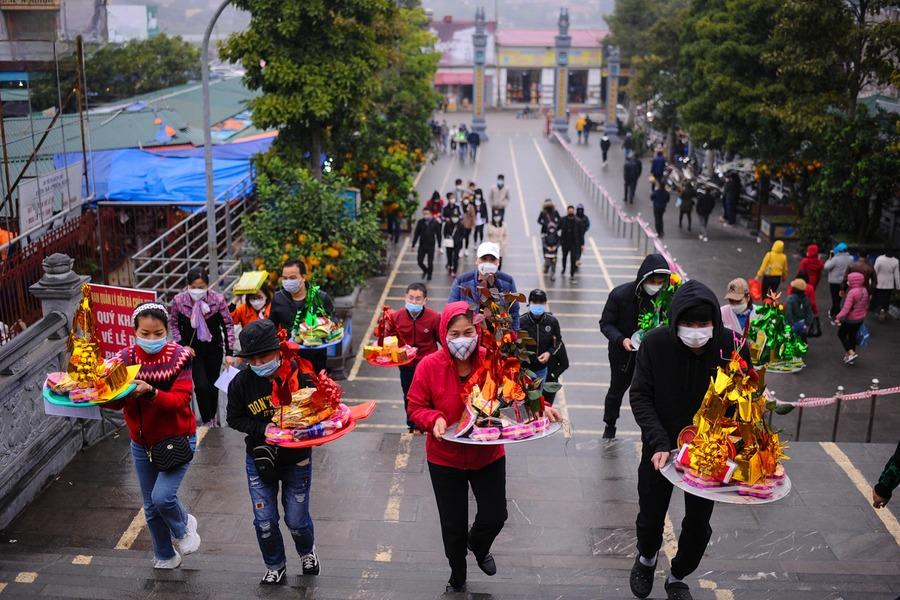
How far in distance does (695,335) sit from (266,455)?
2377 millimetres

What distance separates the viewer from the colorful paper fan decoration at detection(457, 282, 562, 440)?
16.6ft

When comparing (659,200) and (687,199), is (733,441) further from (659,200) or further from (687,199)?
(687,199)

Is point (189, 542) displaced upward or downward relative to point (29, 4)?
downward

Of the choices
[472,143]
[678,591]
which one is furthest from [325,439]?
[472,143]

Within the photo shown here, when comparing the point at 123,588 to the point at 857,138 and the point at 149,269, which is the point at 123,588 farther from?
the point at 857,138

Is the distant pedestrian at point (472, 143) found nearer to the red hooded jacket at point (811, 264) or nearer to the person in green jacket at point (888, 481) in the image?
the red hooded jacket at point (811, 264)

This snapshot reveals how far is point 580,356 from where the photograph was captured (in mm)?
14672

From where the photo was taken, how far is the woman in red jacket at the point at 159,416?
5.48 m

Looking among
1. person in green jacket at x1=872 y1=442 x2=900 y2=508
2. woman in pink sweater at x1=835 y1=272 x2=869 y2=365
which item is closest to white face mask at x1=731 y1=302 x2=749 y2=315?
person in green jacket at x1=872 y1=442 x2=900 y2=508

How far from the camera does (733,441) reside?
15.3 ft

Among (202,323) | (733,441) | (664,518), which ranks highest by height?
(733,441)

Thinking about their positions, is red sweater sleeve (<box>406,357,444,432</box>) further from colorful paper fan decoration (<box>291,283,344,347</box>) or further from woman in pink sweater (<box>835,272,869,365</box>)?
woman in pink sweater (<box>835,272,869,365</box>)

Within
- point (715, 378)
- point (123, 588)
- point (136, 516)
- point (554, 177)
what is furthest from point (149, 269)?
point (554, 177)

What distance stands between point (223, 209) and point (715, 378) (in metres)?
15.5
